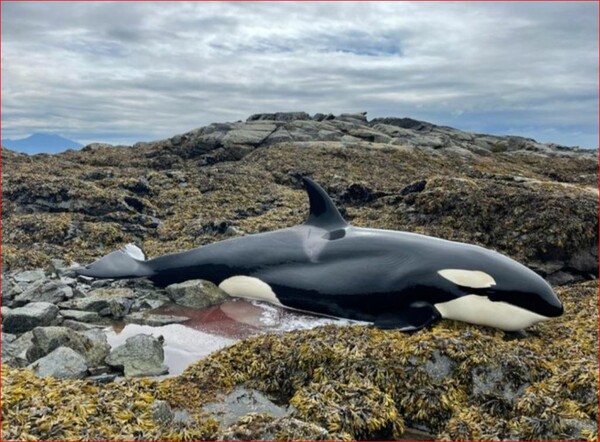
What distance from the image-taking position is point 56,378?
512 centimetres

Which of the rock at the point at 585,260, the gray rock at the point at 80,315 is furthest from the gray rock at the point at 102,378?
the rock at the point at 585,260

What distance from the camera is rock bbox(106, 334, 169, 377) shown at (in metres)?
5.57

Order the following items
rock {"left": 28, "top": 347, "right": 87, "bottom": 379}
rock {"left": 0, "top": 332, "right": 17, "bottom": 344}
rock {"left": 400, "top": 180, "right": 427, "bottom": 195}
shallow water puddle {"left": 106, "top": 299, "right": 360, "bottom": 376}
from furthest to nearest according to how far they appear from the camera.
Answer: rock {"left": 400, "top": 180, "right": 427, "bottom": 195} → shallow water puddle {"left": 106, "top": 299, "right": 360, "bottom": 376} → rock {"left": 0, "top": 332, "right": 17, "bottom": 344} → rock {"left": 28, "top": 347, "right": 87, "bottom": 379}

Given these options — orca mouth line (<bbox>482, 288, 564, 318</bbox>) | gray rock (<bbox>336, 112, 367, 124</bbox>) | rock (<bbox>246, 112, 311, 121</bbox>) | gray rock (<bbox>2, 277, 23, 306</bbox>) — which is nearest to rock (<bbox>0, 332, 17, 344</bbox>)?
gray rock (<bbox>2, 277, 23, 306</bbox>)

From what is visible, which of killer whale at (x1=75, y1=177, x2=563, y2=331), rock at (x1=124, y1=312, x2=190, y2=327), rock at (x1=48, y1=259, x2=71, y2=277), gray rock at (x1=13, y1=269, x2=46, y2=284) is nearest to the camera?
killer whale at (x1=75, y1=177, x2=563, y2=331)

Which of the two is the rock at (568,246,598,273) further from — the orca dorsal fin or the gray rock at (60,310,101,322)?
the gray rock at (60,310,101,322)

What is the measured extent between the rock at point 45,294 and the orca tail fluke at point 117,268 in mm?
953

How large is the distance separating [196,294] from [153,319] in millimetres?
984

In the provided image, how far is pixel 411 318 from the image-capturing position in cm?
706

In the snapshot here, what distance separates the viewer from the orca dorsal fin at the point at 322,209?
8.71 metres

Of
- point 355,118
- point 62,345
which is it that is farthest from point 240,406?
point 355,118

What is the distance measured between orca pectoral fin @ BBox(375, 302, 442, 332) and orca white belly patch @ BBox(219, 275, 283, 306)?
1858mm

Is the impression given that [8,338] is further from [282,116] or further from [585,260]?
[282,116]

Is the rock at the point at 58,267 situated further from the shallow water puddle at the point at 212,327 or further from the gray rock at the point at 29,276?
the shallow water puddle at the point at 212,327
